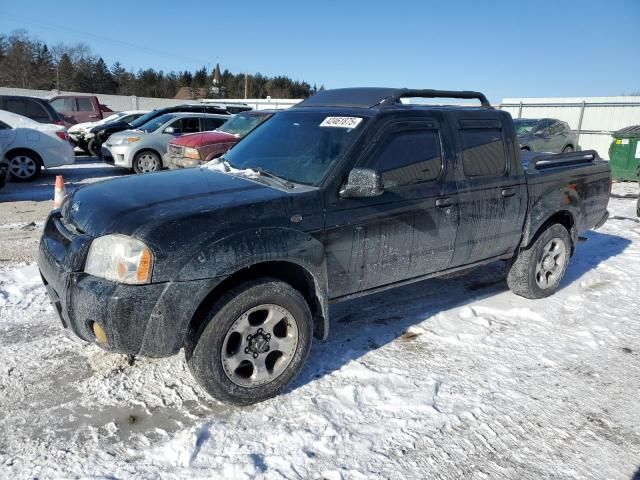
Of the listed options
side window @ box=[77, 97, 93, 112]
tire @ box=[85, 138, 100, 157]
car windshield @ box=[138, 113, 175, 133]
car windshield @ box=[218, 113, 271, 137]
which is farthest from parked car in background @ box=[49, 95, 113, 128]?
car windshield @ box=[218, 113, 271, 137]

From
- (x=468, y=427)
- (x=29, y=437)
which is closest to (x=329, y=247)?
(x=468, y=427)

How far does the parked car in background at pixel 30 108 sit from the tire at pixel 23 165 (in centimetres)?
145

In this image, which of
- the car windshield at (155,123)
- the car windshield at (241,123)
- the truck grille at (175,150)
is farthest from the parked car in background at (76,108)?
the truck grille at (175,150)

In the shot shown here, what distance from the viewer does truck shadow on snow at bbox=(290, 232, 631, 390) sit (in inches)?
151

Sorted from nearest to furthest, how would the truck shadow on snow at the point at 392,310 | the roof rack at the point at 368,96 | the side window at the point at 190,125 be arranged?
the truck shadow on snow at the point at 392,310
the roof rack at the point at 368,96
the side window at the point at 190,125

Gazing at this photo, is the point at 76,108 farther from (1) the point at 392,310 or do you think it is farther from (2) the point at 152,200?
(2) the point at 152,200

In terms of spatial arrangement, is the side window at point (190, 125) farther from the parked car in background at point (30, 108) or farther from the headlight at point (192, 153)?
the headlight at point (192, 153)

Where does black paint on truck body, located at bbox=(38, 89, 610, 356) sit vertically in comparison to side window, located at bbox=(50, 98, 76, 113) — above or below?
below

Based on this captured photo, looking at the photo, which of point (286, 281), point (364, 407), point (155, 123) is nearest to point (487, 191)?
point (286, 281)

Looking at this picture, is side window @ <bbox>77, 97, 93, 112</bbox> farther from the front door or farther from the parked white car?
the front door

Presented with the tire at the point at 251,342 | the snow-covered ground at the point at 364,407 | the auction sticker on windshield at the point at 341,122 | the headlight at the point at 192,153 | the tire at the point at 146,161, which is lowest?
the snow-covered ground at the point at 364,407

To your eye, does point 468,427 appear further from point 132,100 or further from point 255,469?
point 132,100

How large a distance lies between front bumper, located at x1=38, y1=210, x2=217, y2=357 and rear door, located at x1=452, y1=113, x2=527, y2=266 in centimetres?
238

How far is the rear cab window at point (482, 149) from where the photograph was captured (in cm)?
422
